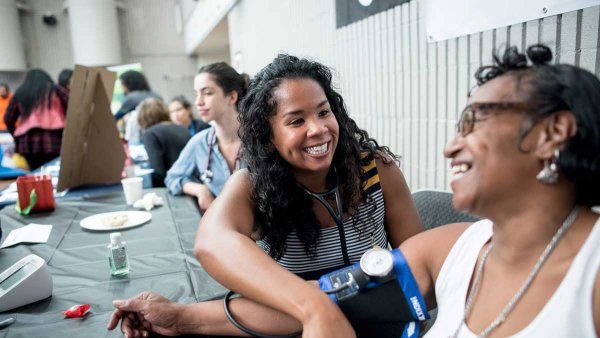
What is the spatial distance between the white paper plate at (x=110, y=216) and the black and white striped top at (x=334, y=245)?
2.79 feet

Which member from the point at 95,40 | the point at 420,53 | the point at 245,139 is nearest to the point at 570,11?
the point at 420,53

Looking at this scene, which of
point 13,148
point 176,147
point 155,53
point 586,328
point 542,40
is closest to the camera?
point 586,328

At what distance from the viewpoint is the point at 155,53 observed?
11.5 metres

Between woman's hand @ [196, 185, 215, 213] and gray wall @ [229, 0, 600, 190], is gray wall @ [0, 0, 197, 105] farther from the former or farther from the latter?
woman's hand @ [196, 185, 215, 213]

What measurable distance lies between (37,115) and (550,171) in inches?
163

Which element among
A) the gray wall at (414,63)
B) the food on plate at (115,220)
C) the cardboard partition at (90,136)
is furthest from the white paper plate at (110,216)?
the gray wall at (414,63)

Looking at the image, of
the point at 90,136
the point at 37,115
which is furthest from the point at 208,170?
the point at 37,115

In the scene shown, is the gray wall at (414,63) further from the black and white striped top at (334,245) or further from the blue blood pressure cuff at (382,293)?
the blue blood pressure cuff at (382,293)

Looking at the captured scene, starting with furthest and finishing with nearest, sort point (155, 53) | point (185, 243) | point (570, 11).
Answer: point (155, 53) → point (185, 243) → point (570, 11)

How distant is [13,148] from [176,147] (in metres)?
1.85

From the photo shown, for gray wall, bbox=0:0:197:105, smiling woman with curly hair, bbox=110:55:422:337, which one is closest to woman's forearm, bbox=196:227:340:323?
smiling woman with curly hair, bbox=110:55:422:337

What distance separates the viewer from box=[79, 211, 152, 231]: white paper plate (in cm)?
191

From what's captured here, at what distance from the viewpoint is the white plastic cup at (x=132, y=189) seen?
232 cm

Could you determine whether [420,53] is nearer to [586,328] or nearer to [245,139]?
[245,139]
